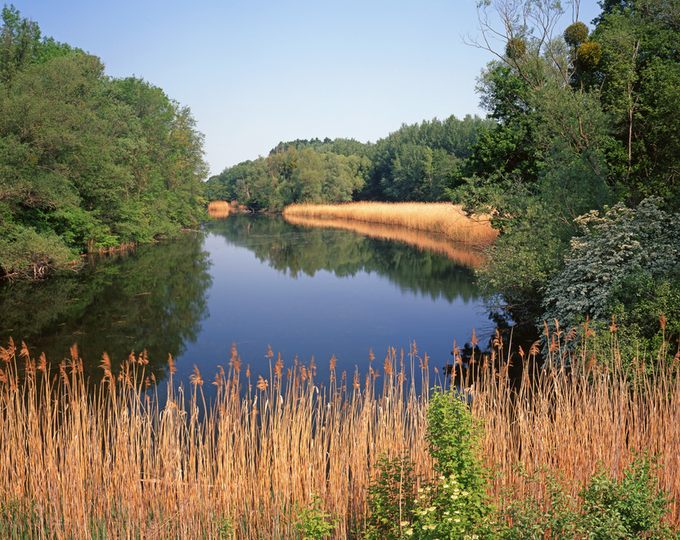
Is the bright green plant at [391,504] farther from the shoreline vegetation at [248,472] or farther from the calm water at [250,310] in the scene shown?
the calm water at [250,310]

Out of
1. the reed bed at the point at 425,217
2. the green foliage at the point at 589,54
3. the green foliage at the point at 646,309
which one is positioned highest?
the green foliage at the point at 589,54

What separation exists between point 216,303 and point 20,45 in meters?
13.1

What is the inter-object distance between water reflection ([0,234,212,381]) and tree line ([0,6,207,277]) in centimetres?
127

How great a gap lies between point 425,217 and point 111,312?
24304mm

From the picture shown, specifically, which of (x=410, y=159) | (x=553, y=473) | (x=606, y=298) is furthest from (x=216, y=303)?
(x=410, y=159)

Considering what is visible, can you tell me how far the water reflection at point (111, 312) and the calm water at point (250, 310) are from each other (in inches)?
1.2

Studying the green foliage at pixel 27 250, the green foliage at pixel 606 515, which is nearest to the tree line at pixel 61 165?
the green foliage at pixel 27 250

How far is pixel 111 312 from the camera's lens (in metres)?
13.6

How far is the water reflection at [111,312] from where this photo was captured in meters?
10.7

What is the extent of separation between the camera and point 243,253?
86.7 feet

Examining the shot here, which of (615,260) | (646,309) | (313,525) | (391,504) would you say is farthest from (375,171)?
(313,525)

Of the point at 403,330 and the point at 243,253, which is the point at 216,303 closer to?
the point at 403,330

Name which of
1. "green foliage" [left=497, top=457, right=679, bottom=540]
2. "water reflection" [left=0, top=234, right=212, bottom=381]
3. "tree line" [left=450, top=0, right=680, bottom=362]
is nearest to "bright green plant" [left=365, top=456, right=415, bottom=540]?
"green foliage" [left=497, top=457, right=679, bottom=540]

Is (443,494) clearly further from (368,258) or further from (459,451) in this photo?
(368,258)
